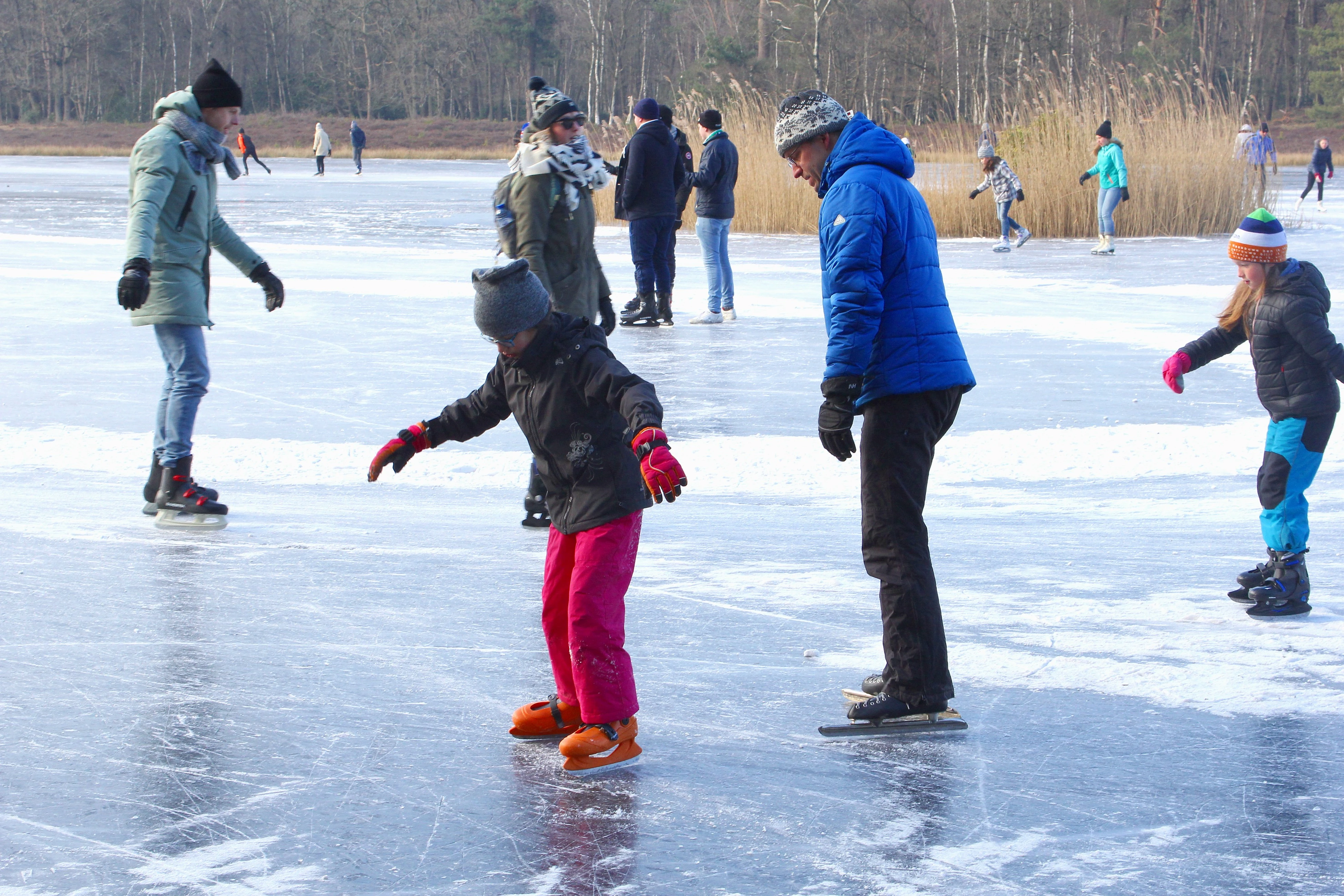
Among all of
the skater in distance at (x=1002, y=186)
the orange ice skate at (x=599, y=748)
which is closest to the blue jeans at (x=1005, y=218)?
the skater in distance at (x=1002, y=186)

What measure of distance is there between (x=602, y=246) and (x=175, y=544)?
1306 cm

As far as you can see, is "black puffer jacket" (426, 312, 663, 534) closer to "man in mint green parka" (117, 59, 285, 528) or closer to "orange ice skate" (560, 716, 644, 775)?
"orange ice skate" (560, 716, 644, 775)

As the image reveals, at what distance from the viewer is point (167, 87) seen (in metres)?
78.2

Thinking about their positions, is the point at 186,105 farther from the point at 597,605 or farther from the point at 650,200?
the point at 650,200

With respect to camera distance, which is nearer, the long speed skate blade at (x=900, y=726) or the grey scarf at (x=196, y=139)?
the long speed skate blade at (x=900, y=726)

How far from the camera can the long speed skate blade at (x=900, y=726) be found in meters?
3.23

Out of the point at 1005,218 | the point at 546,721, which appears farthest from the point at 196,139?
the point at 1005,218

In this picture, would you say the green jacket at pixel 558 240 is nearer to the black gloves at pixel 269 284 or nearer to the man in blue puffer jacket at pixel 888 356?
the black gloves at pixel 269 284

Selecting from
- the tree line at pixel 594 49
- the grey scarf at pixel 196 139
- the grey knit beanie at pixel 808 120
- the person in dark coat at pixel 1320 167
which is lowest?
the grey knit beanie at pixel 808 120

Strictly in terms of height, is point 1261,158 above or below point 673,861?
above

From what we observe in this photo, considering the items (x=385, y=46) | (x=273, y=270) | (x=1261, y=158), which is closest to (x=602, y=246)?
(x=273, y=270)

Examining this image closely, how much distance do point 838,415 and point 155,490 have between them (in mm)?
3505

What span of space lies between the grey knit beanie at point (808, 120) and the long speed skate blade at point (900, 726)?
1.38 metres

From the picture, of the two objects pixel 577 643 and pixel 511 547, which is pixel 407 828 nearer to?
pixel 577 643
